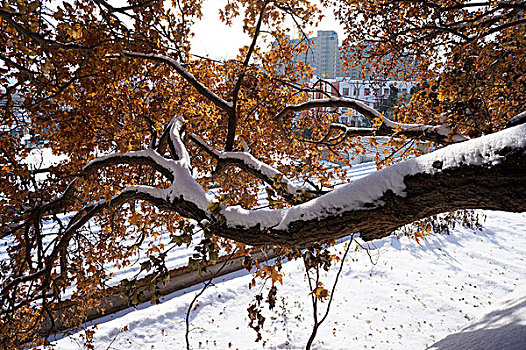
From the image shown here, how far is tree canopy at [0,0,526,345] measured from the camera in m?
1.65

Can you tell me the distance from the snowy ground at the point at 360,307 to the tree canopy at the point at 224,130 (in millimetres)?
2030

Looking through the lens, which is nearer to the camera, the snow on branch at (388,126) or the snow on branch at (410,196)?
the snow on branch at (410,196)

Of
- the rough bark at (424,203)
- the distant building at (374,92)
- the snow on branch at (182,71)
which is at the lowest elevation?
the rough bark at (424,203)

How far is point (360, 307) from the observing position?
272 inches

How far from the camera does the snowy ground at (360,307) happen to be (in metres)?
5.94

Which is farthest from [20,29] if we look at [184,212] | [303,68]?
[303,68]

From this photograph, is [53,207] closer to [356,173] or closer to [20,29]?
[20,29]

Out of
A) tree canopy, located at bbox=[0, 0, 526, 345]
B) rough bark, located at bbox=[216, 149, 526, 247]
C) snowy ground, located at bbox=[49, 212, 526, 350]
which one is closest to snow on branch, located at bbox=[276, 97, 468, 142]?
tree canopy, located at bbox=[0, 0, 526, 345]

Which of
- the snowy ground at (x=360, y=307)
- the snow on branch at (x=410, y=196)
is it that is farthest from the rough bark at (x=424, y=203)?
the snowy ground at (x=360, y=307)

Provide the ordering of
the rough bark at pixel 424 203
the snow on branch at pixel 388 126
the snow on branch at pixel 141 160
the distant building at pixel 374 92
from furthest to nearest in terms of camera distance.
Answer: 1. the distant building at pixel 374 92
2. the snow on branch at pixel 388 126
3. the snow on branch at pixel 141 160
4. the rough bark at pixel 424 203

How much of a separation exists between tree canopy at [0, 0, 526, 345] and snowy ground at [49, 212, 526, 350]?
6.66 ft

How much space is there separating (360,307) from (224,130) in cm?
537

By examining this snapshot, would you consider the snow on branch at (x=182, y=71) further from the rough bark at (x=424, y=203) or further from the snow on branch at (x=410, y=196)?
the rough bark at (x=424, y=203)

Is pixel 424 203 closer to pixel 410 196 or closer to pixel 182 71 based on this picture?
pixel 410 196
